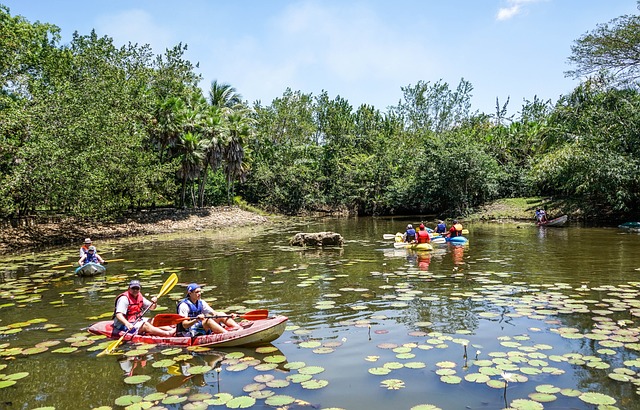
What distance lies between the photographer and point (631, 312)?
779cm

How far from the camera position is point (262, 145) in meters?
53.0

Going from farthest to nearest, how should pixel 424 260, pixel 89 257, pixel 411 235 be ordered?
pixel 411 235
pixel 424 260
pixel 89 257

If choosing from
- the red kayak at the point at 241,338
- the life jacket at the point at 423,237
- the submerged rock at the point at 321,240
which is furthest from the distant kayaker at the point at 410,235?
the red kayak at the point at 241,338

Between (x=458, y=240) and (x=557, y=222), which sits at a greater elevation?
(x=557, y=222)

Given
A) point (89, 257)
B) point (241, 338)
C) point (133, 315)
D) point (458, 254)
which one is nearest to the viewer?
point (241, 338)

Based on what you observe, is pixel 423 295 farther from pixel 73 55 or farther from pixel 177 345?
pixel 73 55

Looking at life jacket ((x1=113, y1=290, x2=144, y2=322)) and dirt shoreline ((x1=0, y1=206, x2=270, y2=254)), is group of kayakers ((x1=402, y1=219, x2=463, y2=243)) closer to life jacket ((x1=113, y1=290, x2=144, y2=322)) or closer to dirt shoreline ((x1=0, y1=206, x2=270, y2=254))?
life jacket ((x1=113, y1=290, x2=144, y2=322))

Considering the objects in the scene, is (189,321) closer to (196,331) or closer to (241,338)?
(196,331)

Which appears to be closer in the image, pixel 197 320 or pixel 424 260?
pixel 197 320

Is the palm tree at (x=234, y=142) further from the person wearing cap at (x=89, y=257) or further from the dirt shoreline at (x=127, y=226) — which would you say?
the person wearing cap at (x=89, y=257)

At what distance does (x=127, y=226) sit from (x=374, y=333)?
25483 mm

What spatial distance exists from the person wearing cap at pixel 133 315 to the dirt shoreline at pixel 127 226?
52.0 ft

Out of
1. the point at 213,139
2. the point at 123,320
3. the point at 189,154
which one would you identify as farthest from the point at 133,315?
the point at 213,139

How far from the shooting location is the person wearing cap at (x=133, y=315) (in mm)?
7285
